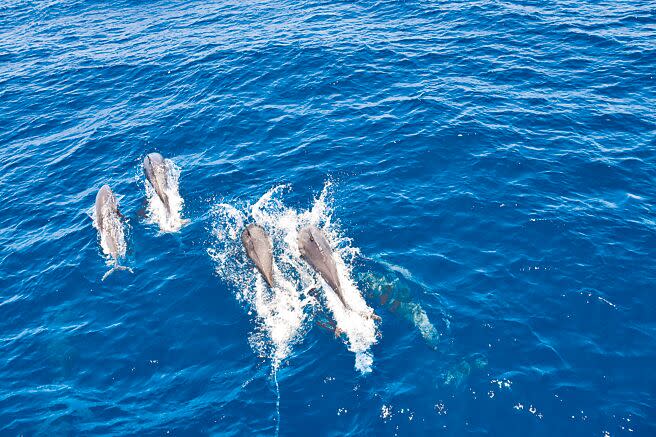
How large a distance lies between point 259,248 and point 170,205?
7482 mm

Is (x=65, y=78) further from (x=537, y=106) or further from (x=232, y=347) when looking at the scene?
(x=537, y=106)

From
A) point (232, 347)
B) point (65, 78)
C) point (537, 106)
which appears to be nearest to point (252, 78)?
point (65, 78)

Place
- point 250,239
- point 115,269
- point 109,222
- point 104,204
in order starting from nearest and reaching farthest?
point 250,239 < point 115,269 < point 109,222 < point 104,204

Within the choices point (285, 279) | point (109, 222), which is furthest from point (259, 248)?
point (109, 222)

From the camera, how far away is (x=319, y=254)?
21.2 meters

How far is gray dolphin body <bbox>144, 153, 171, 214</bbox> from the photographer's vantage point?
2611 centimetres

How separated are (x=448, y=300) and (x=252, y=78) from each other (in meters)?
24.4

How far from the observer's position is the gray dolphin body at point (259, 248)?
853 inches

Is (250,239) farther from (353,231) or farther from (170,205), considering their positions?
(170,205)

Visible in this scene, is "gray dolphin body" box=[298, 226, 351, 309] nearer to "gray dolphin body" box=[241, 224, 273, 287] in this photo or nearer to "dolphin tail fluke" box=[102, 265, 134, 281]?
"gray dolphin body" box=[241, 224, 273, 287]

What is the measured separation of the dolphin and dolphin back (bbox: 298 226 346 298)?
890 centimetres

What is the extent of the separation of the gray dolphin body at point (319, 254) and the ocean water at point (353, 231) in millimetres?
1013

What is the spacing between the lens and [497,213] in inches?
957

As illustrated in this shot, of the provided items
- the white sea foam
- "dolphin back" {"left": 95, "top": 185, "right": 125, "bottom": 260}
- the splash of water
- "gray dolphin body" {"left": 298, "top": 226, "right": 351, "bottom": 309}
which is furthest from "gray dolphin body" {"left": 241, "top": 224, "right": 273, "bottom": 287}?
"dolphin back" {"left": 95, "top": 185, "right": 125, "bottom": 260}
